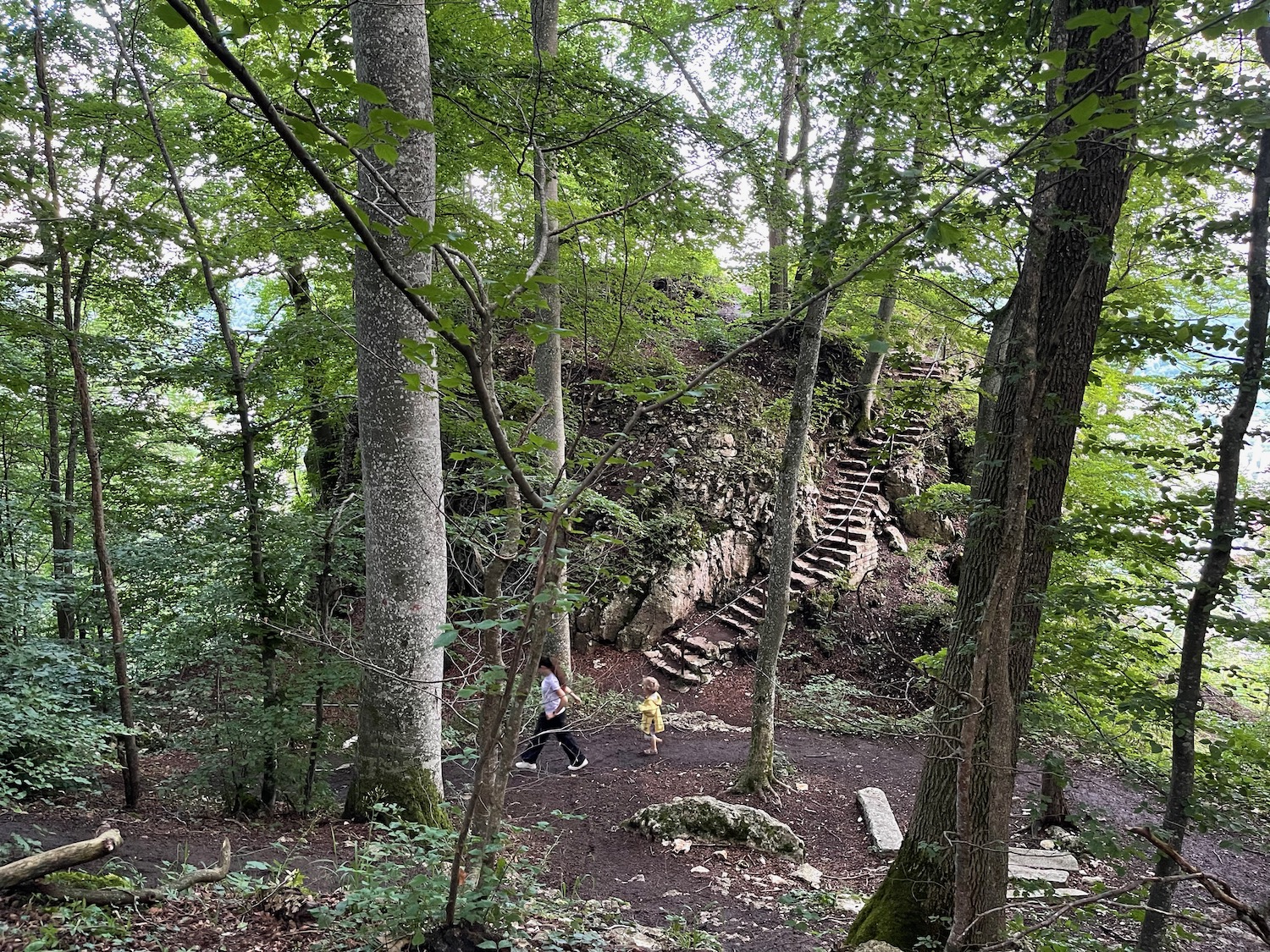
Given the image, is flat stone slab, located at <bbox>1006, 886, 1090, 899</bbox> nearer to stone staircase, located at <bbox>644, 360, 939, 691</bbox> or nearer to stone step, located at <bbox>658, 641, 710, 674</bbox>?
stone staircase, located at <bbox>644, 360, 939, 691</bbox>

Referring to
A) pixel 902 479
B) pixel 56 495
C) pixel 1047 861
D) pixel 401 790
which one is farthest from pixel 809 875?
pixel 902 479

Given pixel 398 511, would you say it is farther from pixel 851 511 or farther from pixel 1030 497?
pixel 851 511

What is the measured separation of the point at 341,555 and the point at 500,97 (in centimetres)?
397

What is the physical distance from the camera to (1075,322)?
3.60 metres

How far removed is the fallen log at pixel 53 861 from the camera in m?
2.69

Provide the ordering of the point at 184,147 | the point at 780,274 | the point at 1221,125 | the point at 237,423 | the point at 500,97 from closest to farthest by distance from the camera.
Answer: the point at 1221,125, the point at 500,97, the point at 184,147, the point at 237,423, the point at 780,274

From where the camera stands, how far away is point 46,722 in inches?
169

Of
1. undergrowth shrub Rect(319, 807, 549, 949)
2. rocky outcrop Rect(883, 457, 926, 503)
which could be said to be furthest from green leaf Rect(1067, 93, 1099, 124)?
rocky outcrop Rect(883, 457, 926, 503)

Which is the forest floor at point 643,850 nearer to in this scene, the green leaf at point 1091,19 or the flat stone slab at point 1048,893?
the flat stone slab at point 1048,893

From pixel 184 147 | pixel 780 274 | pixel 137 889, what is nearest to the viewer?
pixel 137 889

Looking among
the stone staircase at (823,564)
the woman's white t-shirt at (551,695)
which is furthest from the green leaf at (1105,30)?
the stone staircase at (823,564)

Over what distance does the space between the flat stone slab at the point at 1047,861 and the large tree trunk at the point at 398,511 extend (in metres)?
5.18

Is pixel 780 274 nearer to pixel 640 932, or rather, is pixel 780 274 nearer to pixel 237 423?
pixel 237 423

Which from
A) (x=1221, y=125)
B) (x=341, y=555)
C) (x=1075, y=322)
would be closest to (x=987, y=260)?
(x=1075, y=322)
